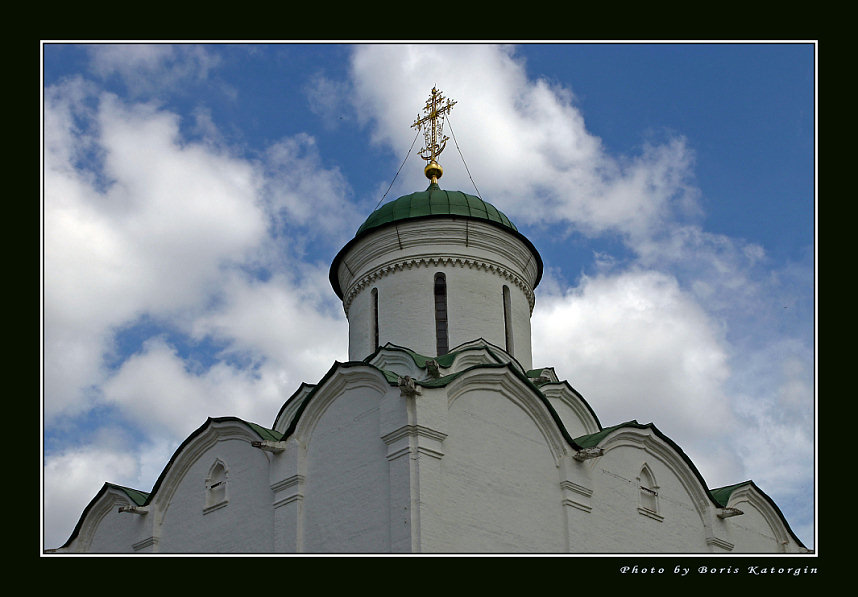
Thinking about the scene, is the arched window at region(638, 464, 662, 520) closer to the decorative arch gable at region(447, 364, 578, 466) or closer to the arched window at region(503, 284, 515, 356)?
the decorative arch gable at region(447, 364, 578, 466)

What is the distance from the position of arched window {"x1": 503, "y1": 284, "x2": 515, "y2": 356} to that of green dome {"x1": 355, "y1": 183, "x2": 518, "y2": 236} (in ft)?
3.42

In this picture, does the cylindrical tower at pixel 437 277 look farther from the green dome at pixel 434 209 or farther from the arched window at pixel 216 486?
the arched window at pixel 216 486

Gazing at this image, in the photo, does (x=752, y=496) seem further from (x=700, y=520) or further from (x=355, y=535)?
(x=355, y=535)

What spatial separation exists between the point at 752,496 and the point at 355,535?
6884mm

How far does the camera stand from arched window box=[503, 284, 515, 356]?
15.0m

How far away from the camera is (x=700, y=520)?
14281 mm

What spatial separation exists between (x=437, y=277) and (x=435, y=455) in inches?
163

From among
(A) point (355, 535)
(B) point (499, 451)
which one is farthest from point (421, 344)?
(A) point (355, 535)

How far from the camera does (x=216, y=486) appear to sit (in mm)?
13547

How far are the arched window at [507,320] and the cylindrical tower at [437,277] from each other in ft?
0.05

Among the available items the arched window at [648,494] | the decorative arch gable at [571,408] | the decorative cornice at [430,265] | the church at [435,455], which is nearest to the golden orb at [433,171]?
the church at [435,455]

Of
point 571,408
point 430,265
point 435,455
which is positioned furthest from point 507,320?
point 435,455

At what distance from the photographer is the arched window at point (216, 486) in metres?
13.4

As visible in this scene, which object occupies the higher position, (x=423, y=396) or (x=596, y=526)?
(x=423, y=396)
